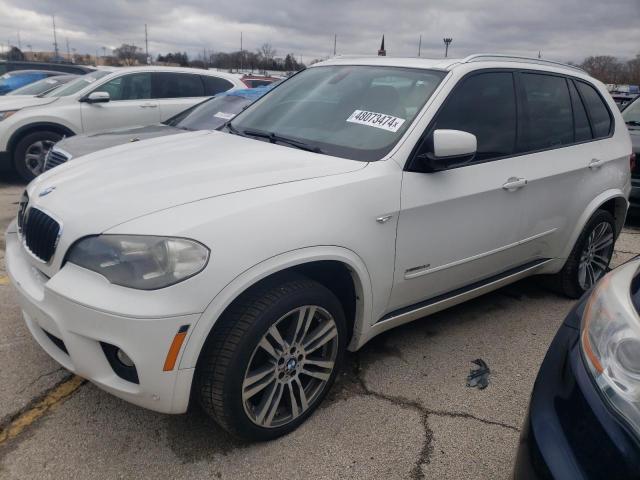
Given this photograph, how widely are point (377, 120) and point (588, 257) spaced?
7.88 ft

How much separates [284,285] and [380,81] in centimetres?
156

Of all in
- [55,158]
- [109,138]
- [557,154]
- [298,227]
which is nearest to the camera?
[298,227]

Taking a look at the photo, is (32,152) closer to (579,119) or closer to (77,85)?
(77,85)

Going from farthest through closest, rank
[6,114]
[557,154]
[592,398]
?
[6,114] < [557,154] < [592,398]

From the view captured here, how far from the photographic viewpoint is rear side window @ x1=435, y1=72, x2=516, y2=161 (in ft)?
9.96

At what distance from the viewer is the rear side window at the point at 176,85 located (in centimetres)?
826

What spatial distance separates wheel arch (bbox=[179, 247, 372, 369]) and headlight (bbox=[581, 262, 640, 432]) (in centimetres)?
104

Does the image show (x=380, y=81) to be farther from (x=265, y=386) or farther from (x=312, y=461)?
(x=312, y=461)

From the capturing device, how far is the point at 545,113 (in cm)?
366

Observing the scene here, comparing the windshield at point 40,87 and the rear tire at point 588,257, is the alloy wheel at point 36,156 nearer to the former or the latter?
the windshield at point 40,87

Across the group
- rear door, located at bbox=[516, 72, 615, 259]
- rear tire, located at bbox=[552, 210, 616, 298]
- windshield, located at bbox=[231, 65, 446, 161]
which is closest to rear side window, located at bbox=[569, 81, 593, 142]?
rear door, located at bbox=[516, 72, 615, 259]

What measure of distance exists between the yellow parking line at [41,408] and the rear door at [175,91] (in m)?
6.07

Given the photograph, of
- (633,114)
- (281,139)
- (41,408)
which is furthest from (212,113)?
(633,114)

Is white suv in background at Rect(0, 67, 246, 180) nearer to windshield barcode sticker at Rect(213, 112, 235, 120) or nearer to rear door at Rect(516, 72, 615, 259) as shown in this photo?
windshield barcode sticker at Rect(213, 112, 235, 120)
